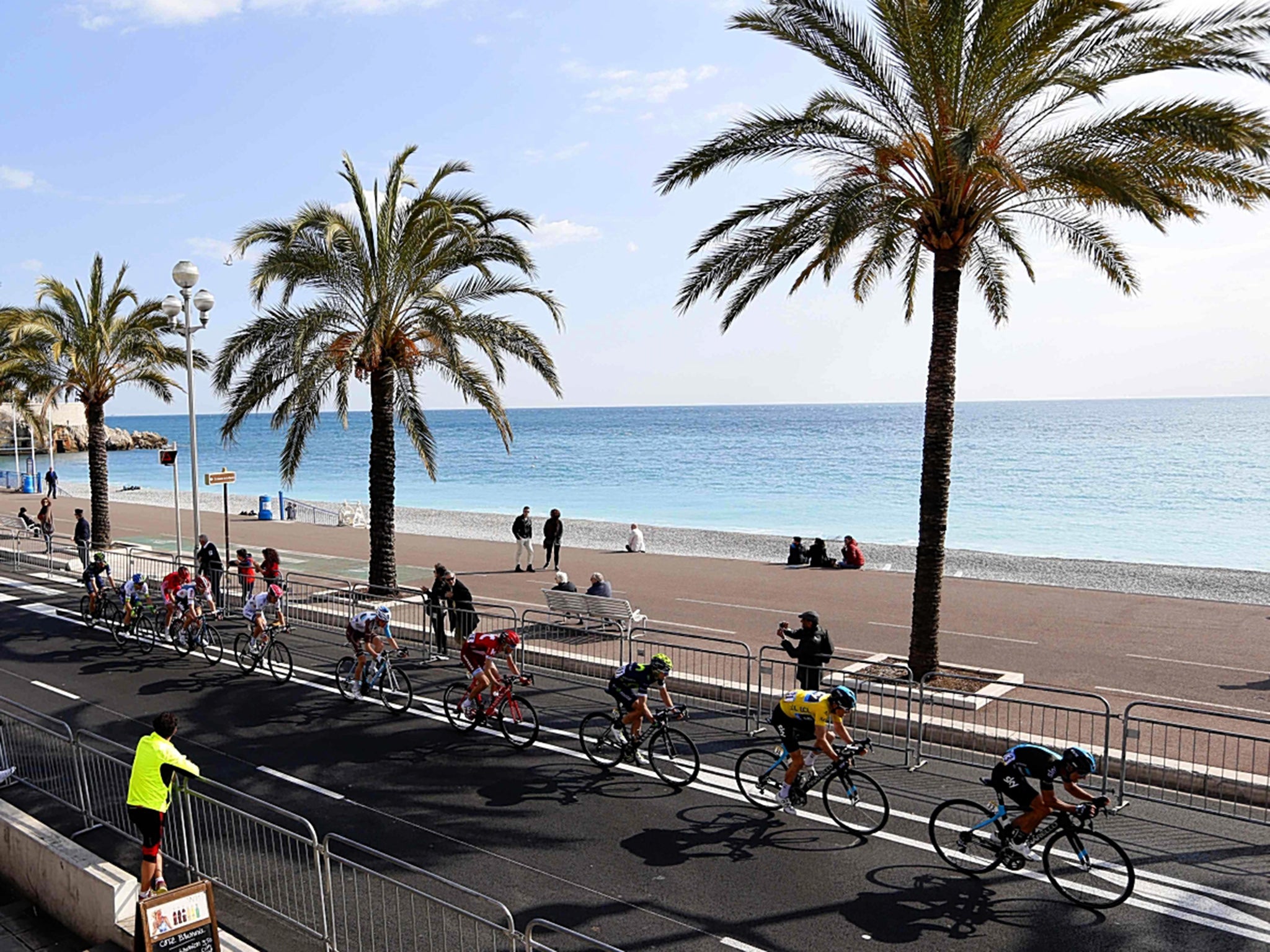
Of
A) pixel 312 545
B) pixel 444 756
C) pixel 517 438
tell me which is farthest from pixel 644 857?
pixel 517 438

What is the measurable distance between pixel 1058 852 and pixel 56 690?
13909 millimetres

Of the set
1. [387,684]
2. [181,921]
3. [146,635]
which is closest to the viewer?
[181,921]

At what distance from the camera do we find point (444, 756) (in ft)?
36.8

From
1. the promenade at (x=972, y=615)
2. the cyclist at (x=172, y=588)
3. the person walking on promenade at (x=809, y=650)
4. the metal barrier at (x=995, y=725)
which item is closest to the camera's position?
the metal barrier at (x=995, y=725)

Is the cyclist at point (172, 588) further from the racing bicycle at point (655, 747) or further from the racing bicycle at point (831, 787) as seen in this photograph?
the racing bicycle at point (831, 787)

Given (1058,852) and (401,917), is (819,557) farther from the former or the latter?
(401,917)

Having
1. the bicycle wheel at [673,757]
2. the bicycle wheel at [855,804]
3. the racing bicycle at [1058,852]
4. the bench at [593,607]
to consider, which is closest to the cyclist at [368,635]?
the bench at [593,607]

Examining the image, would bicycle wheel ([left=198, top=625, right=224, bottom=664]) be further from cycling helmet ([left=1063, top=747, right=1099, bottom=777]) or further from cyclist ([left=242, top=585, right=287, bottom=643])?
cycling helmet ([left=1063, top=747, right=1099, bottom=777])

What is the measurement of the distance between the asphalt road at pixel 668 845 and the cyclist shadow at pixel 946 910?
2cm

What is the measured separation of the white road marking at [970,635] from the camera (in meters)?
17.4

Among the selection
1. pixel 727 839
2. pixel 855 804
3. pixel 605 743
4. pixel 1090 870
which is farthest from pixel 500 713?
pixel 1090 870

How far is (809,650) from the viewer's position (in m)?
12.1

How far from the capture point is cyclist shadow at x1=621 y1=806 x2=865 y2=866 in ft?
28.0

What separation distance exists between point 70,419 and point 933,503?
13787 cm
